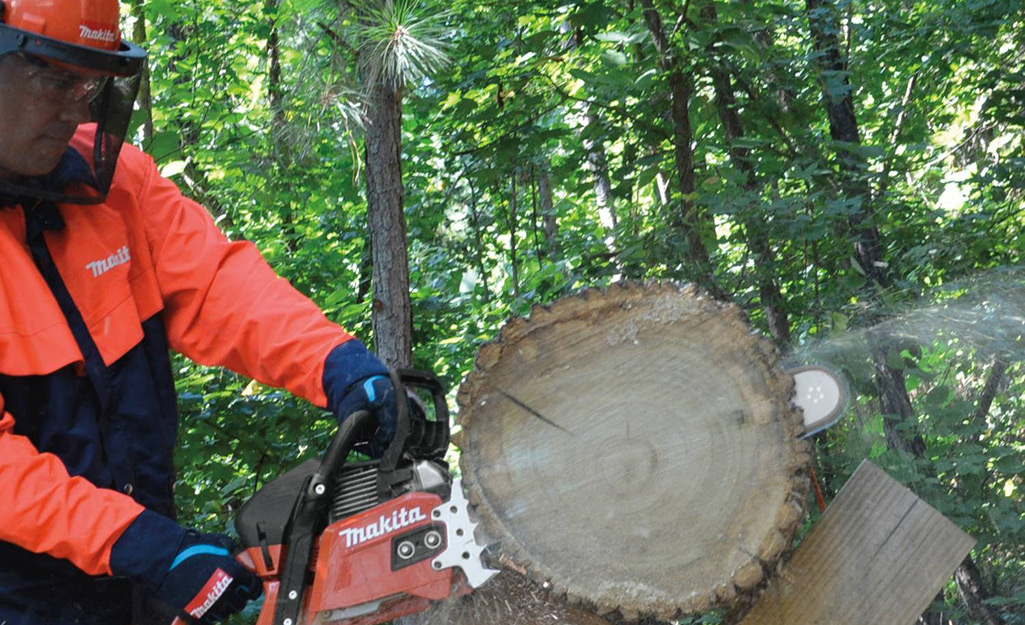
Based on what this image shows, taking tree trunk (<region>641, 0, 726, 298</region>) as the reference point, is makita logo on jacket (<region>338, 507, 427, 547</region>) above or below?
below

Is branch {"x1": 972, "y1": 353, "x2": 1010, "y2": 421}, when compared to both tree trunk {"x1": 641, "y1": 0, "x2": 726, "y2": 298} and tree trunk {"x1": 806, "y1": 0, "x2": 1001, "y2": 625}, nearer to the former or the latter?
tree trunk {"x1": 806, "y1": 0, "x2": 1001, "y2": 625}

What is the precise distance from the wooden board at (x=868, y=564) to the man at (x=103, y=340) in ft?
3.24

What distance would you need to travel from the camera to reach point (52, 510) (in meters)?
2.06

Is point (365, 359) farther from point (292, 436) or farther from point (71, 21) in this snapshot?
point (292, 436)

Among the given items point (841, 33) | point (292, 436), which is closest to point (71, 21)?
point (292, 436)

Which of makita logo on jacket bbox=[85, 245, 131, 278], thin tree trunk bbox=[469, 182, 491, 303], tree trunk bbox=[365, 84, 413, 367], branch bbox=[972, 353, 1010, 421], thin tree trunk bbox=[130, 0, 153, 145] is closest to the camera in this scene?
makita logo on jacket bbox=[85, 245, 131, 278]

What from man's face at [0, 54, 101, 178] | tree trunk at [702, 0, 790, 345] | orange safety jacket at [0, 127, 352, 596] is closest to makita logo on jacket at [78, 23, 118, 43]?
man's face at [0, 54, 101, 178]

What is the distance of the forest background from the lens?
4090 millimetres

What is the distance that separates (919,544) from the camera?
2104 mm

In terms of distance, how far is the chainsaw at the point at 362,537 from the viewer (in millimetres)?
2098

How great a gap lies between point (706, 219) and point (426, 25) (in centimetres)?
148

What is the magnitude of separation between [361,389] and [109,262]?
73 centimetres

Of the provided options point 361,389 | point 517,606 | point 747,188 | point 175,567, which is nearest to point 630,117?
point 747,188

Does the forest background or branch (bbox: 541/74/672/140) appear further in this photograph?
branch (bbox: 541/74/672/140)
